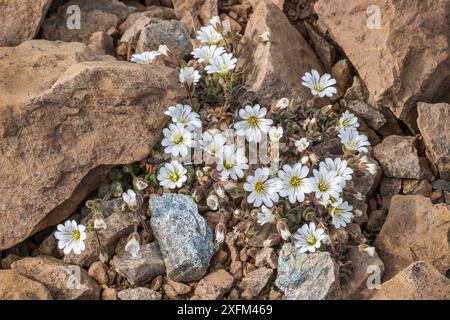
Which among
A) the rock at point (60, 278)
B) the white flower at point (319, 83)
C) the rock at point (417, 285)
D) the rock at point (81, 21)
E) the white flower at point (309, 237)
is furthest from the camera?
the rock at point (81, 21)

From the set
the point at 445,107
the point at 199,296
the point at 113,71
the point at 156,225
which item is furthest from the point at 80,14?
the point at 445,107

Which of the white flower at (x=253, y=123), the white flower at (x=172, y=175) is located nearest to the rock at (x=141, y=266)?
the white flower at (x=172, y=175)

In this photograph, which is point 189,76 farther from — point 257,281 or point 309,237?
point 257,281

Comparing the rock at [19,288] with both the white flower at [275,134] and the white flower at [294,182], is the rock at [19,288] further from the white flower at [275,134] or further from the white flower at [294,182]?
the white flower at [275,134]

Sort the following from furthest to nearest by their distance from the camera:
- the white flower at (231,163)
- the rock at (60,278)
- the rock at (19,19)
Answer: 1. the rock at (19,19)
2. the white flower at (231,163)
3. the rock at (60,278)

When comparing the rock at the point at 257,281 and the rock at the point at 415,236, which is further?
the rock at the point at 415,236

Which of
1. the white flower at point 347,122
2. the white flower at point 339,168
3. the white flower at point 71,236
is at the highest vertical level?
the white flower at point 347,122

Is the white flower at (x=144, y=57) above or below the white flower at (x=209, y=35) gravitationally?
below

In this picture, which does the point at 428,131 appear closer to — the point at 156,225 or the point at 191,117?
the point at 191,117
